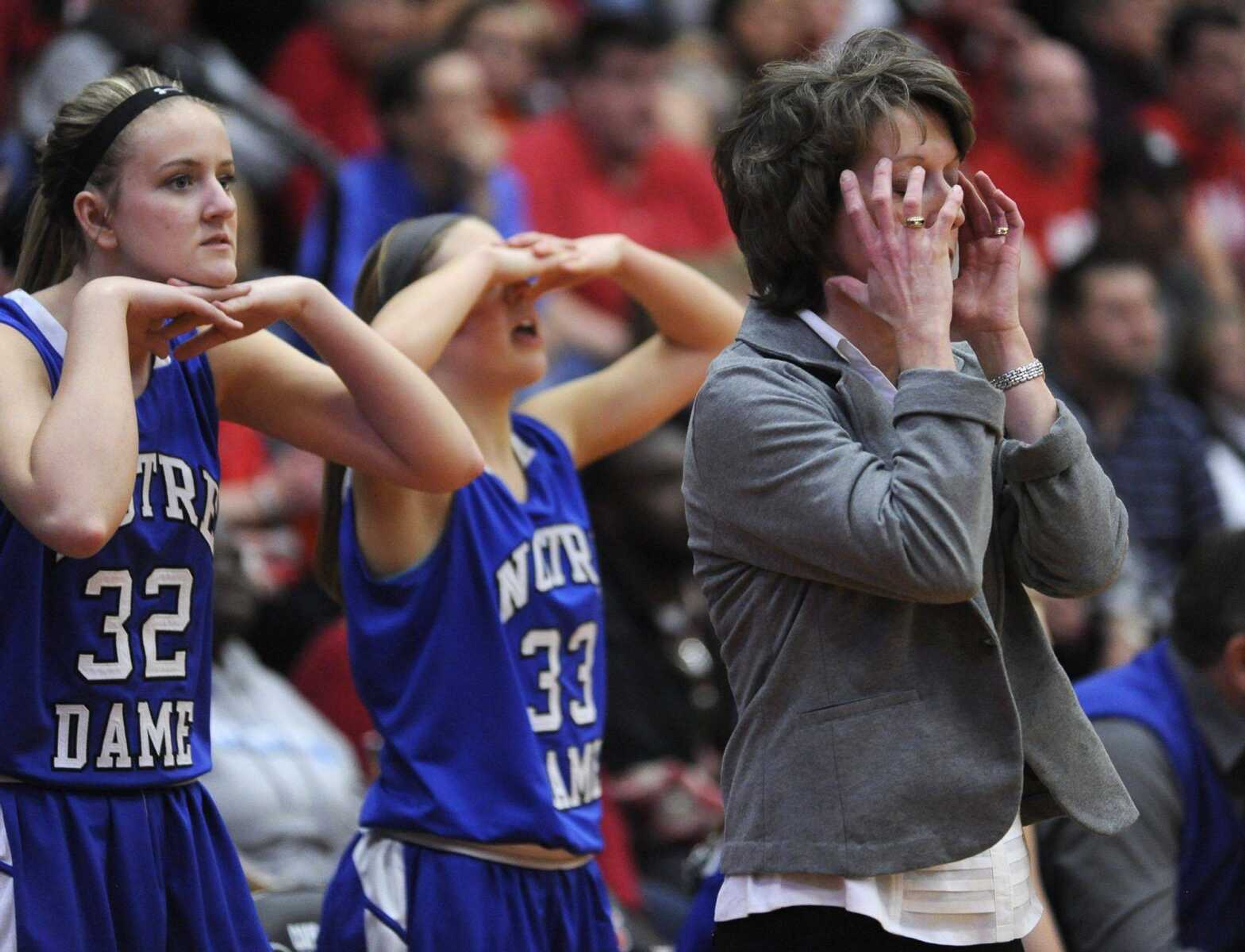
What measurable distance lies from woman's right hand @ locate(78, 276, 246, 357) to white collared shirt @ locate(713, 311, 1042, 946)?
2.97 feet

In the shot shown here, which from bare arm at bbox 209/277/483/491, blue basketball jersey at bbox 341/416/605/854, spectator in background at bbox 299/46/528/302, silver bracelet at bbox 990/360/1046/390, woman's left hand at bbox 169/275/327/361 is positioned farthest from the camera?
spectator in background at bbox 299/46/528/302

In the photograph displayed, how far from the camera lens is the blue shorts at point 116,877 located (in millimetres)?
2502

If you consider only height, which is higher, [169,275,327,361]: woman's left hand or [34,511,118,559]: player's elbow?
[169,275,327,361]: woman's left hand

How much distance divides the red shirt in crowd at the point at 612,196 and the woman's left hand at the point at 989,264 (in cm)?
436

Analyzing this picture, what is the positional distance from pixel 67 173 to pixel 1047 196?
21.5ft

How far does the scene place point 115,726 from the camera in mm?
2572

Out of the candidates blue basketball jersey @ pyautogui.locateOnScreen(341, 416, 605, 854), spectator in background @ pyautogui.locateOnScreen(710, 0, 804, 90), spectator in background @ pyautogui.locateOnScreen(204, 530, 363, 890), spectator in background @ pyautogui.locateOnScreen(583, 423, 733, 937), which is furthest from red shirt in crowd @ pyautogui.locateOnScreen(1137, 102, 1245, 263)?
blue basketball jersey @ pyautogui.locateOnScreen(341, 416, 605, 854)

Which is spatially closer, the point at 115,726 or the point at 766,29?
the point at 115,726

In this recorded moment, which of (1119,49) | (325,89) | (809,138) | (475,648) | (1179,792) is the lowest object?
(1179,792)

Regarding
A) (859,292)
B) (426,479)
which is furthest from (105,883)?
(859,292)

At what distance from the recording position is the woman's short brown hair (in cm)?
237

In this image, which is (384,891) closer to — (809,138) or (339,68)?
(809,138)

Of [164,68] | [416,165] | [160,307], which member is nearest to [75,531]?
[160,307]

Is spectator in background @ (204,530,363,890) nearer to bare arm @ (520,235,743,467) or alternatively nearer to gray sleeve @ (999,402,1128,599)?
bare arm @ (520,235,743,467)
